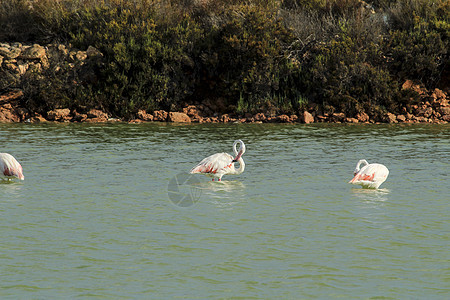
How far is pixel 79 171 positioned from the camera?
14.7 m

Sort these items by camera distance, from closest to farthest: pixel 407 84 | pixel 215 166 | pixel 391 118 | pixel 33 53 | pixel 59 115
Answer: pixel 215 166 < pixel 391 118 < pixel 59 115 < pixel 407 84 < pixel 33 53

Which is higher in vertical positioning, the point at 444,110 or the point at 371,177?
the point at 444,110

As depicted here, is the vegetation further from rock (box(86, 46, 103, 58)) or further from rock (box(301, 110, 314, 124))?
rock (box(301, 110, 314, 124))

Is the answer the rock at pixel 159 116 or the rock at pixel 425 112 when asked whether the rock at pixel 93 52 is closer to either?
the rock at pixel 159 116

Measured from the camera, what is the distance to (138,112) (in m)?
29.3

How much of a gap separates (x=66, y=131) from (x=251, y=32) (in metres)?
11.0

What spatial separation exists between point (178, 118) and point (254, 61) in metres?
4.67

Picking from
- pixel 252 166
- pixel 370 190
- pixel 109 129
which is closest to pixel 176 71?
pixel 109 129

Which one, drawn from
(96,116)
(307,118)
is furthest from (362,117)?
(96,116)

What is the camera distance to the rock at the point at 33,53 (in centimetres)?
3130

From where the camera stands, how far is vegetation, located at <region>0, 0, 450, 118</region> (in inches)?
1153

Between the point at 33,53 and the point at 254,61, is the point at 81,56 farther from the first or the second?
the point at 254,61

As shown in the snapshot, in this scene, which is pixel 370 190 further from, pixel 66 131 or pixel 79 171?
pixel 66 131

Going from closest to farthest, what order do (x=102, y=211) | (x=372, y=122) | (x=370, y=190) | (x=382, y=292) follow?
(x=382, y=292) → (x=102, y=211) → (x=370, y=190) → (x=372, y=122)
